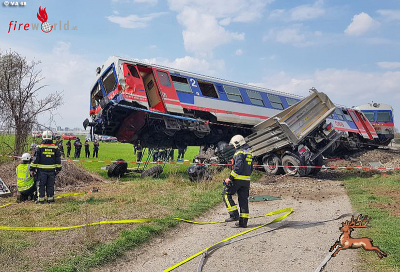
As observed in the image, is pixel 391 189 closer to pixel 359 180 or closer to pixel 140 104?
pixel 359 180

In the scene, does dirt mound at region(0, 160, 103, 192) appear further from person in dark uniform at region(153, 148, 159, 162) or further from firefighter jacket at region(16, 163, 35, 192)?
person in dark uniform at region(153, 148, 159, 162)

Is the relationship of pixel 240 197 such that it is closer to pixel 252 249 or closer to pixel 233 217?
pixel 233 217

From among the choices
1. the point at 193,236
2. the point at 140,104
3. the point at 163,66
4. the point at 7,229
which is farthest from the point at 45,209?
the point at 163,66

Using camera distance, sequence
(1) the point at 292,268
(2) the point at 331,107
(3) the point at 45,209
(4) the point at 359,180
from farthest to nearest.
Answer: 1. (2) the point at 331,107
2. (4) the point at 359,180
3. (3) the point at 45,209
4. (1) the point at 292,268

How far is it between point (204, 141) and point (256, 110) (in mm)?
2493

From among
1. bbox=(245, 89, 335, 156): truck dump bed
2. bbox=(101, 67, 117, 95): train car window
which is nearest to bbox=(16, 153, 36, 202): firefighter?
bbox=(101, 67, 117, 95): train car window

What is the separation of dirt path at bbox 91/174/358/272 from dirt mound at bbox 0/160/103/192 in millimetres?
5608

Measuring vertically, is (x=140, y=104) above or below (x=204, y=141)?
above

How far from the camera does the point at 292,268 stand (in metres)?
3.78

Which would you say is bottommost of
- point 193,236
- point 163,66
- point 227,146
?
point 193,236

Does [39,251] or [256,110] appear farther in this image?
[256,110]

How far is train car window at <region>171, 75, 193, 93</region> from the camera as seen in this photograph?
1122 cm

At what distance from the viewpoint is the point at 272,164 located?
11.9 m

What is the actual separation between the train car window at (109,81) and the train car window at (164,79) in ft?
4.80
